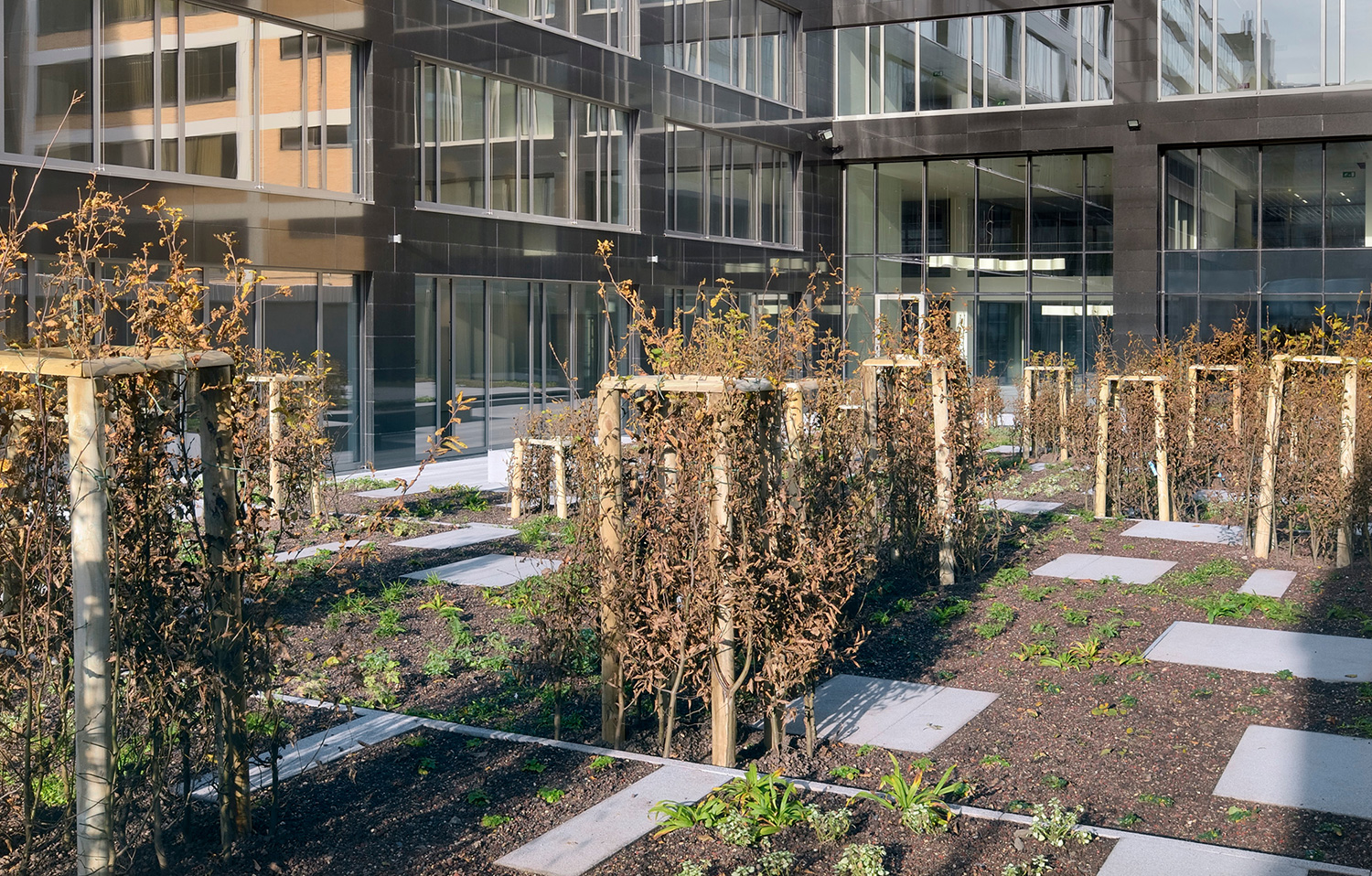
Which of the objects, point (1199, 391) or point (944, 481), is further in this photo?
point (1199, 391)

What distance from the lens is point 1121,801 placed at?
5.70 metres

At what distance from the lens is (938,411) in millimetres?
10680

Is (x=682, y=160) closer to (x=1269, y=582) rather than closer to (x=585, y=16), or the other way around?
(x=585, y=16)

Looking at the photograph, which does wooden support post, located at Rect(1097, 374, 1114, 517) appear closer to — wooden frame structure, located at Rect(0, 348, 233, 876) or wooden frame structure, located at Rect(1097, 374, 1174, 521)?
wooden frame structure, located at Rect(1097, 374, 1174, 521)

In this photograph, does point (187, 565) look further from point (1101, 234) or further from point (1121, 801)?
point (1101, 234)

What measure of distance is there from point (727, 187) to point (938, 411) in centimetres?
1900

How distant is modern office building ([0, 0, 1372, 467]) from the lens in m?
17.0

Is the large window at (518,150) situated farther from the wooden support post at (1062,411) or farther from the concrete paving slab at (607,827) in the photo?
the concrete paving slab at (607,827)

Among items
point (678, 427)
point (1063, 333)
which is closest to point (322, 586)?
point (678, 427)

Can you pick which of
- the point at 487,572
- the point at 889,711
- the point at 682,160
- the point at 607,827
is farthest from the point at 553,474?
the point at 682,160

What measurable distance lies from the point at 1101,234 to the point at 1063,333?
246 cm

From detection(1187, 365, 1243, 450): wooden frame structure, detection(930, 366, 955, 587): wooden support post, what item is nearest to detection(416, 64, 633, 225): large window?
detection(1187, 365, 1243, 450): wooden frame structure

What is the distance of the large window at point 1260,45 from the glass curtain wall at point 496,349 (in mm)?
14400

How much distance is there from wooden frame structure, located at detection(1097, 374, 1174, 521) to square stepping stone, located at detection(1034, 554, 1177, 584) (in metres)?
2.45
